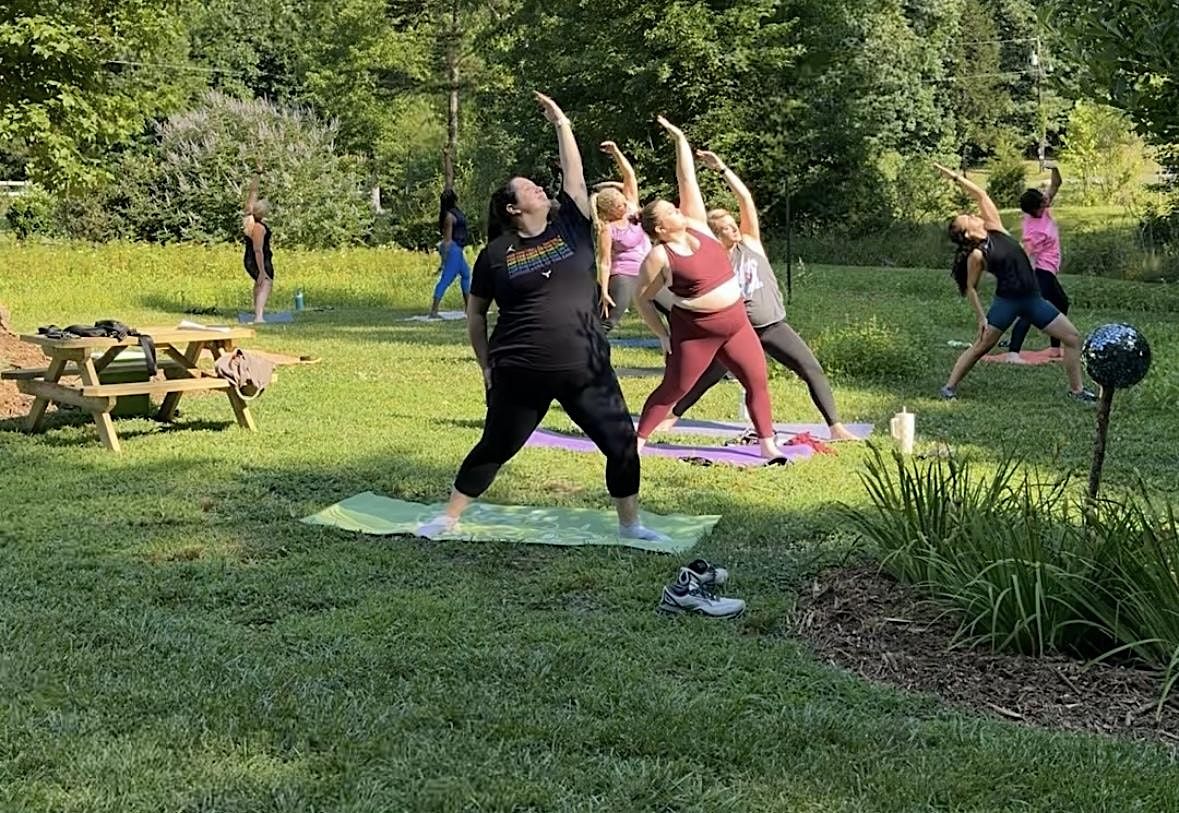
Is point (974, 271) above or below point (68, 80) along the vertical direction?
below

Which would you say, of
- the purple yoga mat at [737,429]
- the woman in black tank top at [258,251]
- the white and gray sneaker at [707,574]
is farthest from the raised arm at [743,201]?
the woman in black tank top at [258,251]

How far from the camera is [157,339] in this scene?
27.3 feet

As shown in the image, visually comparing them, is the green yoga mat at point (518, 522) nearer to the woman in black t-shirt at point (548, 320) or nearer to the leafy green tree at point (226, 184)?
the woman in black t-shirt at point (548, 320)

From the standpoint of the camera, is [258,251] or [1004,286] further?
[258,251]

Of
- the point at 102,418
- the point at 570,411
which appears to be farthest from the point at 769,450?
the point at 102,418

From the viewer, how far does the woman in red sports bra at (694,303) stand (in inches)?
279

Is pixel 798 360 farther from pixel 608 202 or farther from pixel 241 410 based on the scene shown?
pixel 241 410

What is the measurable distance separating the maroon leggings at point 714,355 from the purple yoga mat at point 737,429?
0.88m

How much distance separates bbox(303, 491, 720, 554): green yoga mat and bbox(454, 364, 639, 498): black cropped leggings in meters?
0.32

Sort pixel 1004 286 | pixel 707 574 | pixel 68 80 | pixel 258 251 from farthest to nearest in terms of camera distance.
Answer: pixel 258 251
pixel 68 80
pixel 1004 286
pixel 707 574

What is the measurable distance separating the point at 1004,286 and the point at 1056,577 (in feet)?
19.6

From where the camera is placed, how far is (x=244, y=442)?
26.9 feet

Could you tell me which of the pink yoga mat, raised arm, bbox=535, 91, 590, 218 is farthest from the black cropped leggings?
the pink yoga mat

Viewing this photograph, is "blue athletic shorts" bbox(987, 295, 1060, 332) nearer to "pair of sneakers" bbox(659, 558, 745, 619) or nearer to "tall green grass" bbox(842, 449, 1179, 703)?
"tall green grass" bbox(842, 449, 1179, 703)
